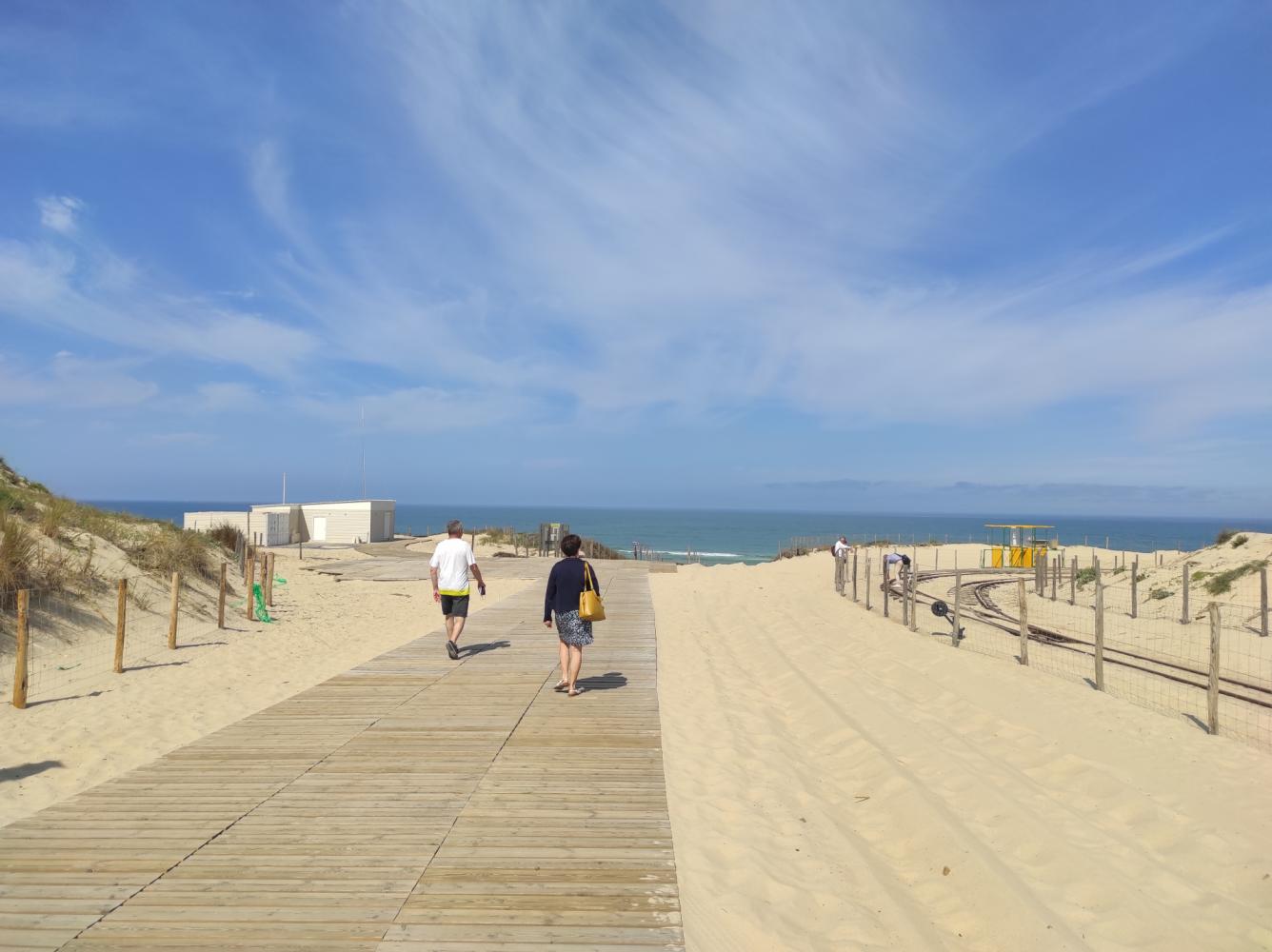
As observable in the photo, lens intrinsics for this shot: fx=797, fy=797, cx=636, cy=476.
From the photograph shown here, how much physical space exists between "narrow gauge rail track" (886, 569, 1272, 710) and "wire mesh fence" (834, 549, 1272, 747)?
29 millimetres

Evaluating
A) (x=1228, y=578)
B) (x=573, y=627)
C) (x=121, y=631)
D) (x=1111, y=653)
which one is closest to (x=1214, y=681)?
(x=573, y=627)

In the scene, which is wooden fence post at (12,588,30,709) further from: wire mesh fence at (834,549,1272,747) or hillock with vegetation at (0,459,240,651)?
wire mesh fence at (834,549,1272,747)

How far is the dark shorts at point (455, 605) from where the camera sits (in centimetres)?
1032

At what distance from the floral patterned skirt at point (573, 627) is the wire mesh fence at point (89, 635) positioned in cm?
541

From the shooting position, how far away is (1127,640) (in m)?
17.3

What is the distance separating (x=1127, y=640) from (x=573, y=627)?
14753mm

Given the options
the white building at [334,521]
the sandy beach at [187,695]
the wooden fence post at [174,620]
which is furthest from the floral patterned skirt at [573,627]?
the white building at [334,521]

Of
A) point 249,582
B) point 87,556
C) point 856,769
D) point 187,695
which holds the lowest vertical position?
point 856,769

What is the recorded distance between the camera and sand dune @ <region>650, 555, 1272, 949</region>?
14.6 feet

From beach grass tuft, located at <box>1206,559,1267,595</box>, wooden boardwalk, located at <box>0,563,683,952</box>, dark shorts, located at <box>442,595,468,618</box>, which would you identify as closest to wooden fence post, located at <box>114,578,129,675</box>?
wooden boardwalk, located at <box>0,563,683,952</box>

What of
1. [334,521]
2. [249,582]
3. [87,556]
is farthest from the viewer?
[334,521]

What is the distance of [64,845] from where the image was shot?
4387 millimetres

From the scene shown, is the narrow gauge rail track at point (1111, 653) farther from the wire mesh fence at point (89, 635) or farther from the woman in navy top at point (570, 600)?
the wire mesh fence at point (89, 635)

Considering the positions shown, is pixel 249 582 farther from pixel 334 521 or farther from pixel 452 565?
pixel 334 521
